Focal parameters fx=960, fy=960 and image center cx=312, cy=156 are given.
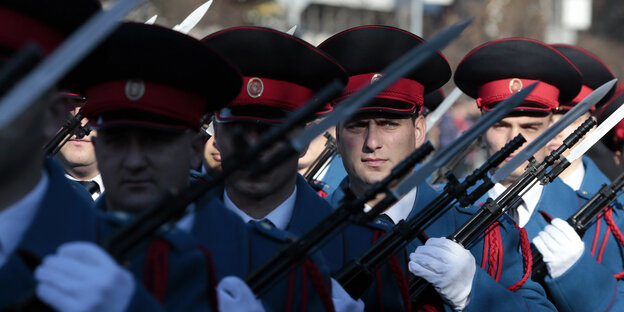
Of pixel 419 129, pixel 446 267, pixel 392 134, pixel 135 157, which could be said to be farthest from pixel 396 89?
pixel 135 157

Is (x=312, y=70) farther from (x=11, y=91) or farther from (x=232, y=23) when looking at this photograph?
(x=232, y=23)

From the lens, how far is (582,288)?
4859 millimetres

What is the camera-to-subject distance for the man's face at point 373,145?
454 centimetres

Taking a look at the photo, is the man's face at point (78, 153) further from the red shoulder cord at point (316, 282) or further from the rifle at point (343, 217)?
the rifle at point (343, 217)

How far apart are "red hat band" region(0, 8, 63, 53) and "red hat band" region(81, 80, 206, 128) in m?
0.59

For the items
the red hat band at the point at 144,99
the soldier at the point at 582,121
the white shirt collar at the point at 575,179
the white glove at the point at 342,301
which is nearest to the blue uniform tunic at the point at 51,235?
the red hat band at the point at 144,99

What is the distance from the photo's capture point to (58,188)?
102 inches

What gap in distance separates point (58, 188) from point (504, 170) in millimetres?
1764

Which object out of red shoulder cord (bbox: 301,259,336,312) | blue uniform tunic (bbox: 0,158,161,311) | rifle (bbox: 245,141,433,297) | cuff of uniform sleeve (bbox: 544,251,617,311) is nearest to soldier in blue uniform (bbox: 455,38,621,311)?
cuff of uniform sleeve (bbox: 544,251,617,311)

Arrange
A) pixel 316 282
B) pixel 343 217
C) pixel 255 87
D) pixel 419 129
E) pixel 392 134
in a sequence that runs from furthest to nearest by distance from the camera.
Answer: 1. pixel 419 129
2. pixel 392 134
3. pixel 255 87
4. pixel 316 282
5. pixel 343 217

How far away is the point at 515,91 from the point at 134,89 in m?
2.85

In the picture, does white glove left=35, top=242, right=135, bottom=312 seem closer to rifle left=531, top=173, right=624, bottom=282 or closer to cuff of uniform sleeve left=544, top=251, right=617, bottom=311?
cuff of uniform sleeve left=544, top=251, right=617, bottom=311

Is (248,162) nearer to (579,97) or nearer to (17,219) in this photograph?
(17,219)

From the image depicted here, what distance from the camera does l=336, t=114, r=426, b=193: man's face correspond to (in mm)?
4543
